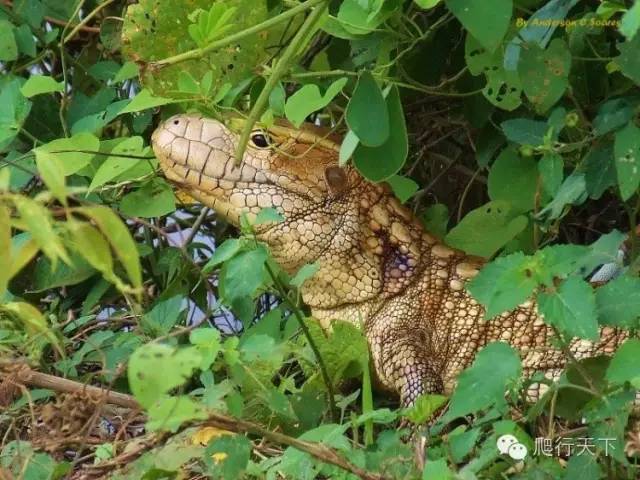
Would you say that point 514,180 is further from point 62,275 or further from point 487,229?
point 62,275

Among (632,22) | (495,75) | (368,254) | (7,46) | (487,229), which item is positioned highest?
(632,22)

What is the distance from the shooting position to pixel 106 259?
131cm

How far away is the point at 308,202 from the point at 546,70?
0.63 meters

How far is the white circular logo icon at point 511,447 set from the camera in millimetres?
1690

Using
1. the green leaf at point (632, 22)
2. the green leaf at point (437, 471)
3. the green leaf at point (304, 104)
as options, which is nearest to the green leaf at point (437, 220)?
the green leaf at point (304, 104)

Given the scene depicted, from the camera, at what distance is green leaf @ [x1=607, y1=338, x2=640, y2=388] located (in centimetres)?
162

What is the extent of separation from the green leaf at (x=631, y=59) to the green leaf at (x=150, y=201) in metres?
1.02

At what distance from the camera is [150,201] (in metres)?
2.65

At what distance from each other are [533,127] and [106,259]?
1.06 m

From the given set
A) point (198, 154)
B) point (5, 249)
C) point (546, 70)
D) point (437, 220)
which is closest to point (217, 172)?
point (198, 154)

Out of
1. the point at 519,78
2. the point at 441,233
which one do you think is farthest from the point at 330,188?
the point at 519,78

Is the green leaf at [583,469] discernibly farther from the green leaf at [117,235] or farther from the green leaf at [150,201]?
the green leaf at [150,201]

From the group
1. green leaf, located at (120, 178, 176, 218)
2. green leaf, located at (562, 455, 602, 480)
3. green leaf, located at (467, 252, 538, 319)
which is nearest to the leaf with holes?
green leaf, located at (120, 178, 176, 218)

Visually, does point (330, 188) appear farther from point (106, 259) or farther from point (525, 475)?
point (106, 259)
